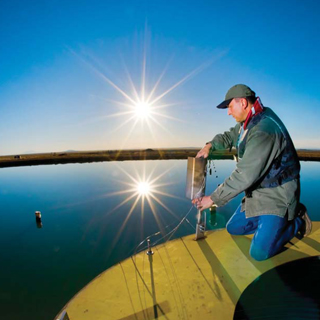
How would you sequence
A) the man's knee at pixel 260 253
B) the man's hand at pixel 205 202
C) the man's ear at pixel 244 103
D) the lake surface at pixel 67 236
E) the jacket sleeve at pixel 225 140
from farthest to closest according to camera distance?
the lake surface at pixel 67 236 < the jacket sleeve at pixel 225 140 < the man's knee at pixel 260 253 < the man's ear at pixel 244 103 < the man's hand at pixel 205 202

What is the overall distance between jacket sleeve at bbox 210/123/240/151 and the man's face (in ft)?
2.89

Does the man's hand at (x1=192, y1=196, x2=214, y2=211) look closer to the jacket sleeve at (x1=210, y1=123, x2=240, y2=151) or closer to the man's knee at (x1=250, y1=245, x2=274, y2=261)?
the man's knee at (x1=250, y1=245, x2=274, y2=261)

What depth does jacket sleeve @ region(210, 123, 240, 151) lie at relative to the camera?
3569mm

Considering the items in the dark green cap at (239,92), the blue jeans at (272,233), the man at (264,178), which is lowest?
the blue jeans at (272,233)

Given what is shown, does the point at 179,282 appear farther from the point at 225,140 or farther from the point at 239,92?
the point at 239,92

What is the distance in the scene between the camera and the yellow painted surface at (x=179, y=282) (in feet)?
9.16

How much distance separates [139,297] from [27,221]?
16.2m

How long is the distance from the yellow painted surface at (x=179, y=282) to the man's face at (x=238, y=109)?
2918 millimetres

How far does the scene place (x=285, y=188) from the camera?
243 centimetres

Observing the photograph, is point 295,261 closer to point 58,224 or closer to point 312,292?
point 312,292

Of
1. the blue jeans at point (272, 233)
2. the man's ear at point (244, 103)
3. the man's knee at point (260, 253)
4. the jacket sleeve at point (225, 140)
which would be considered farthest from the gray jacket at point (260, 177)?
the jacket sleeve at point (225, 140)

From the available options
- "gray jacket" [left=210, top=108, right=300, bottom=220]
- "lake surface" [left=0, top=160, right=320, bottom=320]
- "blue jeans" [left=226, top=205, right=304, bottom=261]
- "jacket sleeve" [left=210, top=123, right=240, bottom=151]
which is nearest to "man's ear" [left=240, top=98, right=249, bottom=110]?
"gray jacket" [left=210, top=108, right=300, bottom=220]

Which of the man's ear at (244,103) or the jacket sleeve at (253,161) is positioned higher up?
the man's ear at (244,103)

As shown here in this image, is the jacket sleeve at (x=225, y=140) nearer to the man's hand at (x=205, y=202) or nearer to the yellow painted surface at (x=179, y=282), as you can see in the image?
the man's hand at (x=205, y=202)
